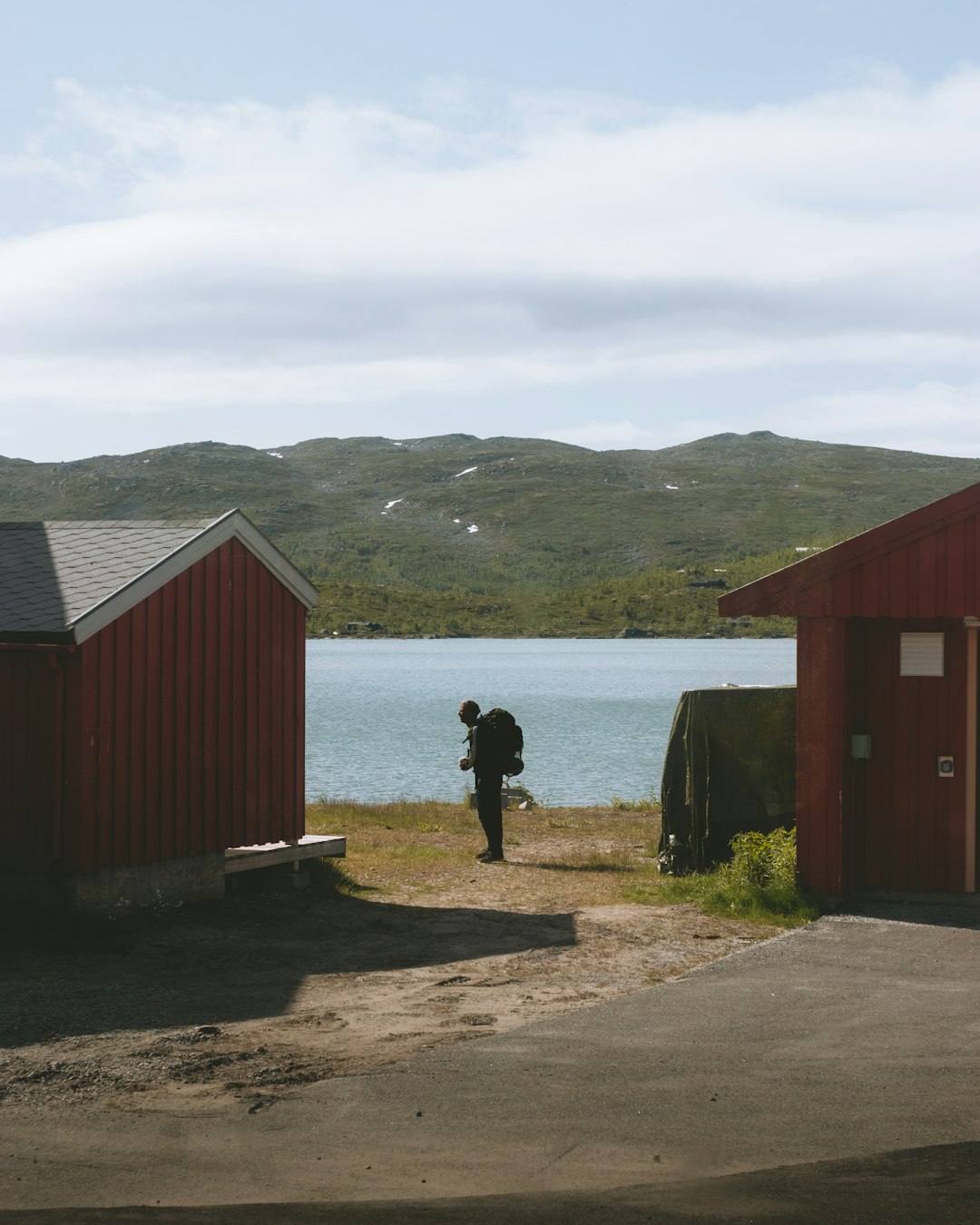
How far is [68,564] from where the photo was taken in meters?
13.0

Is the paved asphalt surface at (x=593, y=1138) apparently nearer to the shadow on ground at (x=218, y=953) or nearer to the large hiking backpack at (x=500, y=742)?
the shadow on ground at (x=218, y=953)

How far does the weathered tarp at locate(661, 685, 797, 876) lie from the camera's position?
50.5ft

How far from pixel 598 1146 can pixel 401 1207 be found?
1060mm

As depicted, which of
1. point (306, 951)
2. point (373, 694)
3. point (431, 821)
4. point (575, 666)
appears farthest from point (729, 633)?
point (306, 951)

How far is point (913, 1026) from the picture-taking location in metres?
8.26

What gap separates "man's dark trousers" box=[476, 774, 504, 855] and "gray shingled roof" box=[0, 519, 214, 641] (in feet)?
16.3

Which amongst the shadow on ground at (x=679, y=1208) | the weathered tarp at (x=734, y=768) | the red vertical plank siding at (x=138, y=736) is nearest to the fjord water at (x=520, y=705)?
the weathered tarp at (x=734, y=768)

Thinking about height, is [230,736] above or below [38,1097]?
above

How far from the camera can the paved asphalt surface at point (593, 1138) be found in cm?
551

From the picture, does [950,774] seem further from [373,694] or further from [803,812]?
[373,694]

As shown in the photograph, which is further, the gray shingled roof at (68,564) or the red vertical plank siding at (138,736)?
the red vertical plank siding at (138,736)

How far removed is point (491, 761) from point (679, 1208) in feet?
37.7

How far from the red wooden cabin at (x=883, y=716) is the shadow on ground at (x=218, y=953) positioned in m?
2.61

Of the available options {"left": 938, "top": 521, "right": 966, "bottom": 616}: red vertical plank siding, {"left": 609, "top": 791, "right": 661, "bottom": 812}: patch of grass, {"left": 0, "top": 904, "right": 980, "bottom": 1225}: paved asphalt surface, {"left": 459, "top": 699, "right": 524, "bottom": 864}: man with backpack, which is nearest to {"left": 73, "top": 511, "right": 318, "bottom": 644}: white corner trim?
{"left": 459, "top": 699, "right": 524, "bottom": 864}: man with backpack
